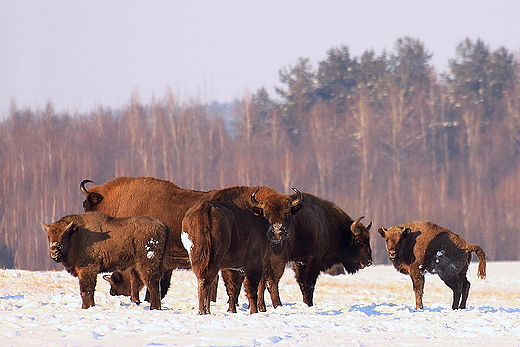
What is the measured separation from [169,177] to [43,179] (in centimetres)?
898

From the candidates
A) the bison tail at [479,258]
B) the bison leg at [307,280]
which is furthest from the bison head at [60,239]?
the bison tail at [479,258]

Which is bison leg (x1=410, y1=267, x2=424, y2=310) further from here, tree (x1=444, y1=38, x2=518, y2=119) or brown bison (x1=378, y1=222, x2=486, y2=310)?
tree (x1=444, y1=38, x2=518, y2=119)

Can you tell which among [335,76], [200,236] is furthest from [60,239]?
[335,76]

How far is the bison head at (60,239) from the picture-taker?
38.6ft

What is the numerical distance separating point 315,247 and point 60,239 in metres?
4.82

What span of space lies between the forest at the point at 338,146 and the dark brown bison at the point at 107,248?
43.8 metres

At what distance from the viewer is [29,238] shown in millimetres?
55500

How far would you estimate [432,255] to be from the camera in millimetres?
14961

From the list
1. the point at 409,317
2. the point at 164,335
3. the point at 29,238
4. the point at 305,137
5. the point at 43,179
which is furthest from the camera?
the point at 305,137

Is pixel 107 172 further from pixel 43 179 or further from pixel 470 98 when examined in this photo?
pixel 470 98

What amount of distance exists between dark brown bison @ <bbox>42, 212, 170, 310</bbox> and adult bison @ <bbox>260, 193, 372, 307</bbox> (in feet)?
6.93

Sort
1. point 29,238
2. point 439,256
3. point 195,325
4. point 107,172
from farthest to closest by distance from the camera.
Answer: point 107,172 < point 29,238 < point 439,256 < point 195,325

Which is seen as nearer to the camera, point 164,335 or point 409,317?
point 164,335

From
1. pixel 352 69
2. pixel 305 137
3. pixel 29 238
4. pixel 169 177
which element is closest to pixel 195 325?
pixel 29 238
